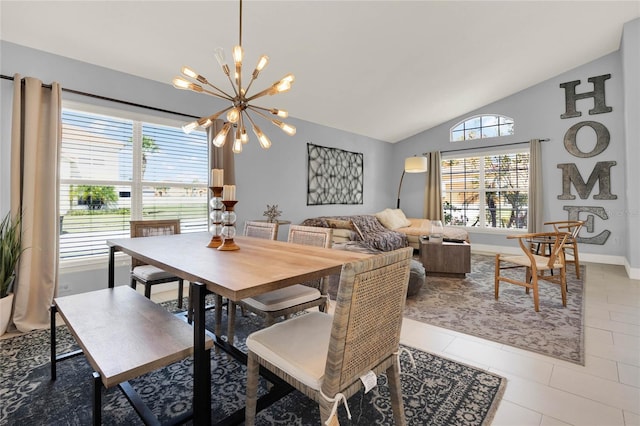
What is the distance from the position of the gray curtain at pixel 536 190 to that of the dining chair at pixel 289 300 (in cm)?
483

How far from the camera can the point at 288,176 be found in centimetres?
A: 479

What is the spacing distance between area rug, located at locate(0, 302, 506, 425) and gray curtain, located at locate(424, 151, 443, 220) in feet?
15.9

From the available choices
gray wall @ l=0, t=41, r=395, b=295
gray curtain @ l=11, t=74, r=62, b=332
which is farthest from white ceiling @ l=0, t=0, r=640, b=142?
gray curtain @ l=11, t=74, r=62, b=332

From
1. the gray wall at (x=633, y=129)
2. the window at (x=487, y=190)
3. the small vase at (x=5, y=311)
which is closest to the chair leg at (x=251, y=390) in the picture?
the small vase at (x=5, y=311)

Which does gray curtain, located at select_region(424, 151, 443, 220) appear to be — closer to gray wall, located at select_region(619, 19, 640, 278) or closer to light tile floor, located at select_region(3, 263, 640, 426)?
gray wall, located at select_region(619, 19, 640, 278)

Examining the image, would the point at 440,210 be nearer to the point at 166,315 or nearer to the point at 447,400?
the point at 447,400

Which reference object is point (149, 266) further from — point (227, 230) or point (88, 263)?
point (227, 230)

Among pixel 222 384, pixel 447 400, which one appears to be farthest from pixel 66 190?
pixel 447 400

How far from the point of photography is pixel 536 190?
5.32 m

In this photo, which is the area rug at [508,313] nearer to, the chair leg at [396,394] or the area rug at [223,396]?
the area rug at [223,396]

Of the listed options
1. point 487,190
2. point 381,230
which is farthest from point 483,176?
point 381,230

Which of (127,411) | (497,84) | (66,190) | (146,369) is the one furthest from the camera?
(497,84)

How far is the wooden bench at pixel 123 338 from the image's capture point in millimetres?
1108

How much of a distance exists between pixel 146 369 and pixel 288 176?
3.85m
